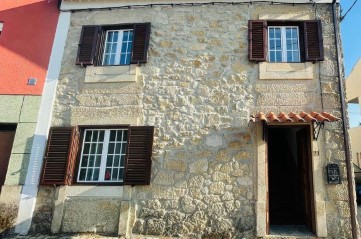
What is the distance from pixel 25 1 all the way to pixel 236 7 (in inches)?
205

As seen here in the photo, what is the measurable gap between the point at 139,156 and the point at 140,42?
260 centimetres

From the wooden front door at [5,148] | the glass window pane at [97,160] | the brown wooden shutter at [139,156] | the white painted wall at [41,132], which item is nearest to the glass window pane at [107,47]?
the white painted wall at [41,132]

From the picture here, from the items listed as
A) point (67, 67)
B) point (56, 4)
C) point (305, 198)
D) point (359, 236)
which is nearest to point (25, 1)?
point (56, 4)

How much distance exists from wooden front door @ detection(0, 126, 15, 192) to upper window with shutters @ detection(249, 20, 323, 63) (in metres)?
5.50

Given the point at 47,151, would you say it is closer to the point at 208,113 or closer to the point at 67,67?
the point at 67,67

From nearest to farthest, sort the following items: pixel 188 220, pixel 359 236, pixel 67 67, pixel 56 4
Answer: pixel 359 236
pixel 188 220
pixel 67 67
pixel 56 4

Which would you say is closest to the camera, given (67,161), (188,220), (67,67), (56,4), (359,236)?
(359,236)

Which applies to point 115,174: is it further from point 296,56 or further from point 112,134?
point 296,56

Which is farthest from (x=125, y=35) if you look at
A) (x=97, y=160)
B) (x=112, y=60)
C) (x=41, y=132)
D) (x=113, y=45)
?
(x=97, y=160)

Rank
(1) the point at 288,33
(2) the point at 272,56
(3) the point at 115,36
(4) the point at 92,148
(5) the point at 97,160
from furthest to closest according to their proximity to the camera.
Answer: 1. (3) the point at 115,36
2. (1) the point at 288,33
3. (2) the point at 272,56
4. (4) the point at 92,148
5. (5) the point at 97,160

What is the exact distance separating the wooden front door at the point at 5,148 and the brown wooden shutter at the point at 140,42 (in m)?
3.14

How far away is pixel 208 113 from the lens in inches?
249

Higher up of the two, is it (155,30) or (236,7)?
(236,7)

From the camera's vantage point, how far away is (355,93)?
1535 cm
